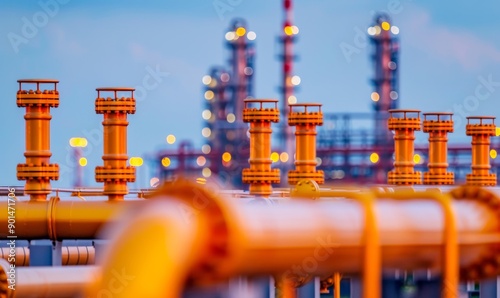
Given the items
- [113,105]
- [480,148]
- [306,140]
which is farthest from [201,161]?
[113,105]

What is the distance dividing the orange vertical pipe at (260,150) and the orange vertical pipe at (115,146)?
2097mm

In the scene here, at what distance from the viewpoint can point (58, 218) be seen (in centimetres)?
1380

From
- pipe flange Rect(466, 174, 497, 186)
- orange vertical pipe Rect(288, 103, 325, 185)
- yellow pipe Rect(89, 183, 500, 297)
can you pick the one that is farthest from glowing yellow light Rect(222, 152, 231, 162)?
yellow pipe Rect(89, 183, 500, 297)

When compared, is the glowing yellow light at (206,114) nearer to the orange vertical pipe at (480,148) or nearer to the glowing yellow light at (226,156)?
the glowing yellow light at (226,156)

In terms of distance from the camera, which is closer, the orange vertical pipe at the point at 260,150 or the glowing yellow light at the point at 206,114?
the orange vertical pipe at the point at 260,150

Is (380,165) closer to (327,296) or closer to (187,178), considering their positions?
(327,296)

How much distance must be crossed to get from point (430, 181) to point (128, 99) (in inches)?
275

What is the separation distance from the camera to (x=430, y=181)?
2033cm

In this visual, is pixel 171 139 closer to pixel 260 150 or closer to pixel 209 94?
pixel 209 94

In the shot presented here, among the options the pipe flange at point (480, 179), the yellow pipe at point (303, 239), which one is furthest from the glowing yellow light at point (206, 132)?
the yellow pipe at point (303, 239)

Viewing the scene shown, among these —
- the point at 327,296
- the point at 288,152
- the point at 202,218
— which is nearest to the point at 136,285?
the point at 202,218

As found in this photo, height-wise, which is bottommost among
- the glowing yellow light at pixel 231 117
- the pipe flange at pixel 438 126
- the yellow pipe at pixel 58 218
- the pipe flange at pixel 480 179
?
the yellow pipe at pixel 58 218

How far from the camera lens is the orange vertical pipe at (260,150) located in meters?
16.4

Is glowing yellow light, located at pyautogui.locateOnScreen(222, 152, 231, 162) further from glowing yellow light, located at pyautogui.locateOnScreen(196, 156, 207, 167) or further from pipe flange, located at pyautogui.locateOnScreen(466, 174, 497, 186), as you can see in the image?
pipe flange, located at pyautogui.locateOnScreen(466, 174, 497, 186)
